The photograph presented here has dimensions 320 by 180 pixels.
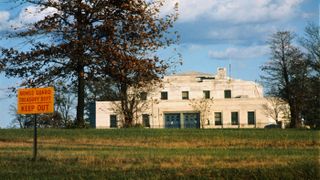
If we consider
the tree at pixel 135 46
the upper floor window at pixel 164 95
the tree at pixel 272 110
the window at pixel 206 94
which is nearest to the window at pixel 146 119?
the upper floor window at pixel 164 95

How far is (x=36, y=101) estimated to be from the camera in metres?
17.9

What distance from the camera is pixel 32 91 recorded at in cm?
1795

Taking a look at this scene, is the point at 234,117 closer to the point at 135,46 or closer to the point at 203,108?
the point at 203,108

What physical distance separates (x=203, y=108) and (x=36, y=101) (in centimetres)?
8763

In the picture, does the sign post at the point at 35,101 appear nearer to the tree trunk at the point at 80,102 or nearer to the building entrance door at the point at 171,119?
the tree trunk at the point at 80,102

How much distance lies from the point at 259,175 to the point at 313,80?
53404 millimetres

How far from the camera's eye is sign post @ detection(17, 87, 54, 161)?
696 inches

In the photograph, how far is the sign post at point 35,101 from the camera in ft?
58.0

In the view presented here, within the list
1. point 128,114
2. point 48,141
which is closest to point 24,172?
point 48,141

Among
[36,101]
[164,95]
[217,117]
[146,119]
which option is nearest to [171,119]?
[146,119]

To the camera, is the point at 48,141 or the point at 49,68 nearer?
the point at 48,141

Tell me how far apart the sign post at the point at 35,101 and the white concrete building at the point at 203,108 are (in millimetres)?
83818

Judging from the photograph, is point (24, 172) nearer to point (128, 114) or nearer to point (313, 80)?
point (128, 114)

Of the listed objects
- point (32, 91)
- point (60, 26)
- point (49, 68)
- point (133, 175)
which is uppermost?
point (60, 26)
